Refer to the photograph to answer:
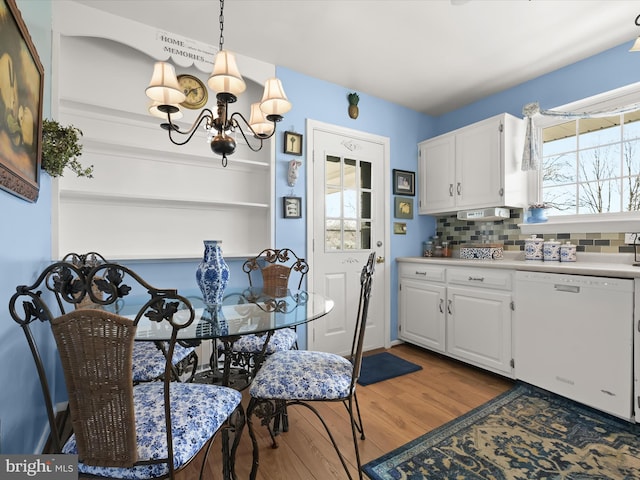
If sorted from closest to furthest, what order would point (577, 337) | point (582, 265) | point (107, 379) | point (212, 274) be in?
point (107, 379) → point (212, 274) → point (577, 337) → point (582, 265)

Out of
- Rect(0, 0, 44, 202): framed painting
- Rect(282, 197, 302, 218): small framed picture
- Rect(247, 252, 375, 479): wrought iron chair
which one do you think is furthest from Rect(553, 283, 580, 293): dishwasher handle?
Rect(0, 0, 44, 202): framed painting

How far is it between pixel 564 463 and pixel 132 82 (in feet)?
11.7

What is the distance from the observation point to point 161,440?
0.94 m

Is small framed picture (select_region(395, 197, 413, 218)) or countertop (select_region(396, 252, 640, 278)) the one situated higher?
small framed picture (select_region(395, 197, 413, 218))

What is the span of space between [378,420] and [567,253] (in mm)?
2039

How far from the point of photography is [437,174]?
3486 millimetres

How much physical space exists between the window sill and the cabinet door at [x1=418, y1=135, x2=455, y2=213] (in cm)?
75

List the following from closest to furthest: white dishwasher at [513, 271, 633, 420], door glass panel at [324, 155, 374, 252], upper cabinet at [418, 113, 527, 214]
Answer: white dishwasher at [513, 271, 633, 420] < upper cabinet at [418, 113, 527, 214] < door glass panel at [324, 155, 374, 252]

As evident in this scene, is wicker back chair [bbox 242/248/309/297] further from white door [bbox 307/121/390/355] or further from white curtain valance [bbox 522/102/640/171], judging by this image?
white curtain valance [bbox 522/102/640/171]

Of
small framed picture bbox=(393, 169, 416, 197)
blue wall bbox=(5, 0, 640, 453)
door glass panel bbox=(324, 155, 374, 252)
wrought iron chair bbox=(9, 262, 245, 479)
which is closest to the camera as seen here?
wrought iron chair bbox=(9, 262, 245, 479)

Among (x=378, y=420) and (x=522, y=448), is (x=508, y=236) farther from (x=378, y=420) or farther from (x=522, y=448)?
(x=378, y=420)

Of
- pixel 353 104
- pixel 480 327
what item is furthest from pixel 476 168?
pixel 480 327

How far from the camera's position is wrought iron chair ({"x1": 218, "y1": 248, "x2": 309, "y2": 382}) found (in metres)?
1.92

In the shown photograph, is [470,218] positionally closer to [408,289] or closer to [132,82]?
[408,289]
